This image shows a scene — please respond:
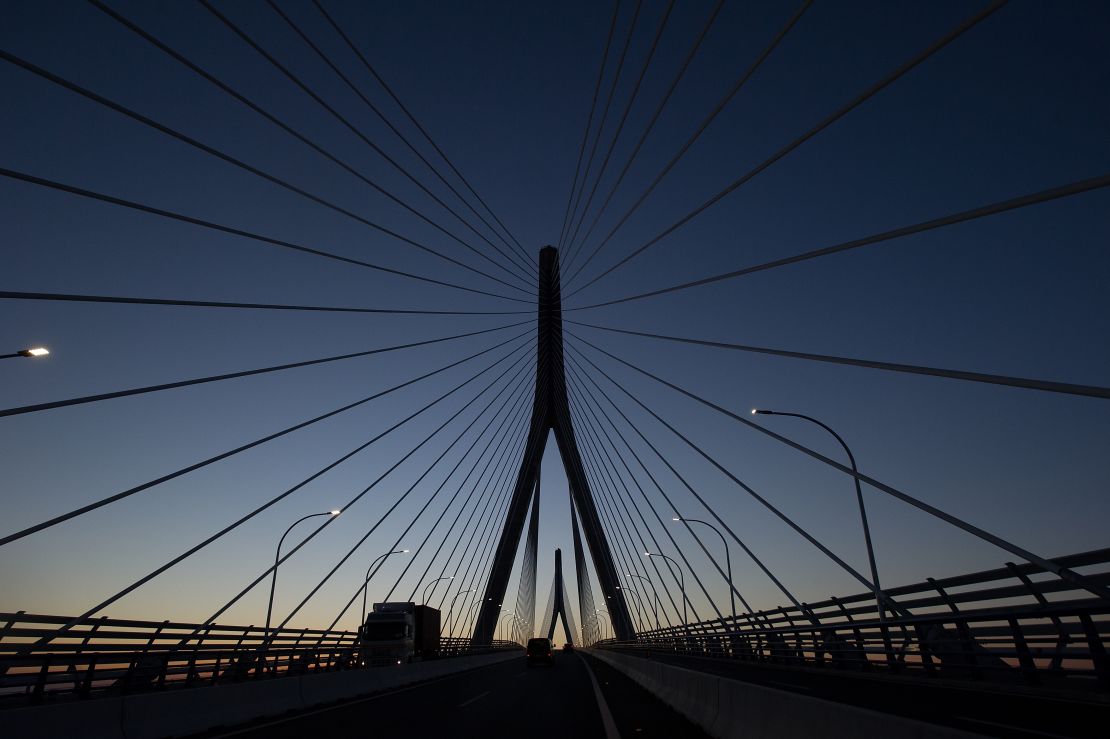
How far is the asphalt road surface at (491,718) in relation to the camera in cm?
1010

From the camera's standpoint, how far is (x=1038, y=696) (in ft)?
38.3

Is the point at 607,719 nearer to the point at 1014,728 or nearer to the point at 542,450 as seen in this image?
the point at 1014,728

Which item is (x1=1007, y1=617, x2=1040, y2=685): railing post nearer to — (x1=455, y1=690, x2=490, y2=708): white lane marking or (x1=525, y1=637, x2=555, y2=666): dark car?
(x1=455, y1=690, x2=490, y2=708): white lane marking

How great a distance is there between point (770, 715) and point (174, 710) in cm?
876

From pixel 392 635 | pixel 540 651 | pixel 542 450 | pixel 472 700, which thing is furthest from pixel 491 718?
pixel 542 450

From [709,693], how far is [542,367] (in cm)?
3131

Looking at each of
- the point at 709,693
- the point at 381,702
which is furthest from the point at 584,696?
the point at 709,693

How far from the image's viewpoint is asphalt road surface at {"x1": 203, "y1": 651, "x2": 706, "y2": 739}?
1010 centimetres

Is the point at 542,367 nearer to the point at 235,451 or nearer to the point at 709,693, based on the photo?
the point at 235,451

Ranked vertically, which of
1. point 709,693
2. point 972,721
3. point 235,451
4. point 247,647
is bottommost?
point 972,721

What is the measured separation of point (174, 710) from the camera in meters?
10.8

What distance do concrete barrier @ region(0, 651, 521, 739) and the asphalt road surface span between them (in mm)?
543

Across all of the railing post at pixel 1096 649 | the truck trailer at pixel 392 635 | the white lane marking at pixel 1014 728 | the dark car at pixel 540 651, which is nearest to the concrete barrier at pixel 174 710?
the white lane marking at pixel 1014 728

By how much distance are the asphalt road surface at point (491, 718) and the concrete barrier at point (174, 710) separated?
1.78 ft
